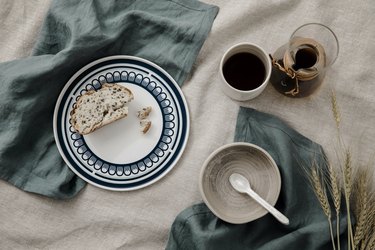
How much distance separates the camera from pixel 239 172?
3.10 ft

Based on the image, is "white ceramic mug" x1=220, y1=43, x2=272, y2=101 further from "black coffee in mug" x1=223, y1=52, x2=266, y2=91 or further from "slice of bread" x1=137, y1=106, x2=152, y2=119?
"slice of bread" x1=137, y1=106, x2=152, y2=119

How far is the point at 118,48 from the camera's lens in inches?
38.7

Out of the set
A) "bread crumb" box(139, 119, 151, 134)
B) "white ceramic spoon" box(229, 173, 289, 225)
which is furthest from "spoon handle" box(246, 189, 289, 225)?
"bread crumb" box(139, 119, 151, 134)

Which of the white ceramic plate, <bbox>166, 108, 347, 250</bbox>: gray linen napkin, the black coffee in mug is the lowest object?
<bbox>166, 108, 347, 250</bbox>: gray linen napkin

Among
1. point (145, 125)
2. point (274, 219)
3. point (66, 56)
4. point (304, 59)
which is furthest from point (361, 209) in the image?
point (66, 56)

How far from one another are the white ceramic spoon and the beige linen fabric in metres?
0.08

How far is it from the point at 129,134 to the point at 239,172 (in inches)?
9.5

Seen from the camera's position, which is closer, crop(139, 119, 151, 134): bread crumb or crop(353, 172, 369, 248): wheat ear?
crop(353, 172, 369, 248): wheat ear

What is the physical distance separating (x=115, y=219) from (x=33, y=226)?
0.17m

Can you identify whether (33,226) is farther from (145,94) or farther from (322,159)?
(322,159)

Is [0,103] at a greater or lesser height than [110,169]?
greater

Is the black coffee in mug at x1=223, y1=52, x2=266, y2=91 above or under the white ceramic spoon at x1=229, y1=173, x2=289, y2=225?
above

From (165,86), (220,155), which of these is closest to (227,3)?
(165,86)

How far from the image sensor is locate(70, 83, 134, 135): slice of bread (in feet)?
3.10
